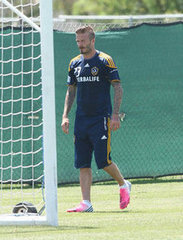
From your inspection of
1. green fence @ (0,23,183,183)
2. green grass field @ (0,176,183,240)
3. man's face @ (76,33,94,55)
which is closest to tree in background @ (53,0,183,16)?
green fence @ (0,23,183,183)

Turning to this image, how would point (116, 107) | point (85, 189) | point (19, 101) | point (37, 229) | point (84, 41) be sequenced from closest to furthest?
1. point (37, 229)
2. point (84, 41)
3. point (116, 107)
4. point (85, 189)
5. point (19, 101)

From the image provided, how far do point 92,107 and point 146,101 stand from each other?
345cm

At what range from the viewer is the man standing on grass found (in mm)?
8328

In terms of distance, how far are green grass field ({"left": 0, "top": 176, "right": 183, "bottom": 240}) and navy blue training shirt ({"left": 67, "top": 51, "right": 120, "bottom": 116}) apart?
1074 mm

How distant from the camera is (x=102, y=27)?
12.5 m

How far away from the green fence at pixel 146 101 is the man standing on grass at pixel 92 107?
3077 millimetres

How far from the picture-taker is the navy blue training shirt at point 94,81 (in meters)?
8.35

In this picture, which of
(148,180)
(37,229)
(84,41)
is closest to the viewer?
(37,229)

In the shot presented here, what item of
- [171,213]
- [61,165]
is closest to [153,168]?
[61,165]

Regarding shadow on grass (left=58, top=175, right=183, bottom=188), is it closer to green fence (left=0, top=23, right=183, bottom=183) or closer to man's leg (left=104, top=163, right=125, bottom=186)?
green fence (left=0, top=23, right=183, bottom=183)

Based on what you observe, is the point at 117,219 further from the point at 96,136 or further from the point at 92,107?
the point at 92,107

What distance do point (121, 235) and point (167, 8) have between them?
35.3 meters

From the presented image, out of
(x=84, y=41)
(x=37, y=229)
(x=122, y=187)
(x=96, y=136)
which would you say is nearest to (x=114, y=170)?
(x=122, y=187)

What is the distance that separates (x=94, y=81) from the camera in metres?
8.38
